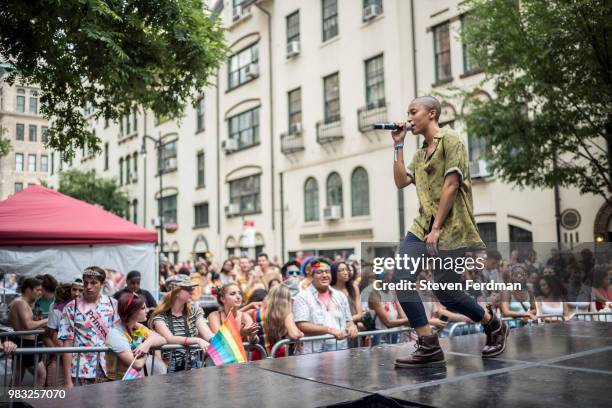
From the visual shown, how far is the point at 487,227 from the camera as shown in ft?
64.4

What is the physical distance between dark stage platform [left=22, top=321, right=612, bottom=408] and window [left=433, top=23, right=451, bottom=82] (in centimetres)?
1683

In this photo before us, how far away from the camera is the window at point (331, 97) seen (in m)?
24.7

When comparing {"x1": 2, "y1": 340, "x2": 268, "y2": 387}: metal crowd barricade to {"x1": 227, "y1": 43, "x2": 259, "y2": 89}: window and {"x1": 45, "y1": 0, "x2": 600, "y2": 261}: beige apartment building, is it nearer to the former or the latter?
{"x1": 45, "y1": 0, "x2": 600, "y2": 261}: beige apartment building

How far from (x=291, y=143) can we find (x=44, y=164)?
53.1 ft

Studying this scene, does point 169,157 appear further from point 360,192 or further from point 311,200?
point 360,192

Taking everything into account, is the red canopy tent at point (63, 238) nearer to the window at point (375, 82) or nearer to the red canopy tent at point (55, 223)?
the red canopy tent at point (55, 223)

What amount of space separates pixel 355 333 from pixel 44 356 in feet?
10.6

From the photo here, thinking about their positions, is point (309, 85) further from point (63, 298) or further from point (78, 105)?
point (63, 298)

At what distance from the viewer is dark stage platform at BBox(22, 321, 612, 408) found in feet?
10.9

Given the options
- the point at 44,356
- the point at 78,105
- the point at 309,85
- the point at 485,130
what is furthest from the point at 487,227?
the point at 44,356

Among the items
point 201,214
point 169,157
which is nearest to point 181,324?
point 201,214

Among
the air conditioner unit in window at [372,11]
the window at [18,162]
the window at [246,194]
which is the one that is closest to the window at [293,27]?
the air conditioner unit in window at [372,11]

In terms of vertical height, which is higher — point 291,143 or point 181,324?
point 291,143

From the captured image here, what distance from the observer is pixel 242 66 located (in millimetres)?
30094
